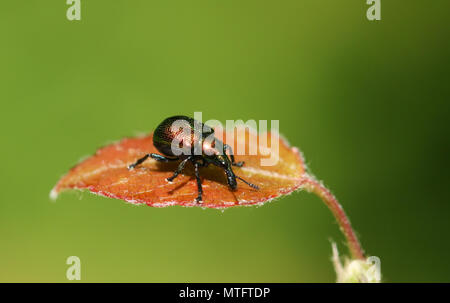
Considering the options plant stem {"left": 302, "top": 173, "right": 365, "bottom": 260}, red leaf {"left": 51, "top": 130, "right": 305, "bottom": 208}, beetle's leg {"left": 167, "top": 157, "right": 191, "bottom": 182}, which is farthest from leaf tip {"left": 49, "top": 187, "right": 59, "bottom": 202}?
plant stem {"left": 302, "top": 173, "right": 365, "bottom": 260}

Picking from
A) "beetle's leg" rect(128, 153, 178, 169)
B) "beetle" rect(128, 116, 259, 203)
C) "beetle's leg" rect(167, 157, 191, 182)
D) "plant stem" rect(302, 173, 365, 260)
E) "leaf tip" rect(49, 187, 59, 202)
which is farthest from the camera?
"beetle" rect(128, 116, 259, 203)

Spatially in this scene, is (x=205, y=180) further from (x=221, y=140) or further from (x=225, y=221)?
(x=225, y=221)

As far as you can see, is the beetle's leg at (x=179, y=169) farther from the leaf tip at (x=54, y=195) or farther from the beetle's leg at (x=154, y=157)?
the leaf tip at (x=54, y=195)

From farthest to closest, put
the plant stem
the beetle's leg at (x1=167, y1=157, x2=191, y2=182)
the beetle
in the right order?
1. the beetle
2. the beetle's leg at (x1=167, y1=157, x2=191, y2=182)
3. the plant stem

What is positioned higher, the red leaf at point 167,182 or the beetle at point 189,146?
the beetle at point 189,146

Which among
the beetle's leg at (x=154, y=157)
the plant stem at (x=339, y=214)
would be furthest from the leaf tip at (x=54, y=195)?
the plant stem at (x=339, y=214)

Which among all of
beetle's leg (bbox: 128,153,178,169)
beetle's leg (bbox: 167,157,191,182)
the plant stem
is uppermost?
beetle's leg (bbox: 128,153,178,169)

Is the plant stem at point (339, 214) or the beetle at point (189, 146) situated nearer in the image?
the plant stem at point (339, 214)

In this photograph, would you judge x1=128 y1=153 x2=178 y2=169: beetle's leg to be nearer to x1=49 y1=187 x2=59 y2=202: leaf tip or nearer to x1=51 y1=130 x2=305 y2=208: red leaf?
x1=51 y1=130 x2=305 y2=208: red leaf
